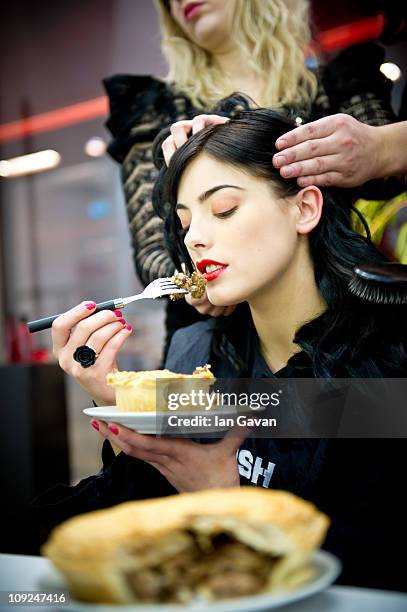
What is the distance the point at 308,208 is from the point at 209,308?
31 cm

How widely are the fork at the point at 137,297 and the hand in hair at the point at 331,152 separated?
338mm

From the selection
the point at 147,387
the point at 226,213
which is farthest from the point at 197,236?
the point at 147,387

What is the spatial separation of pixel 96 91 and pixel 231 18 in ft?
2.07

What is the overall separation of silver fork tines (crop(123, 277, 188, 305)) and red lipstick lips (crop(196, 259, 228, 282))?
3.6 inches

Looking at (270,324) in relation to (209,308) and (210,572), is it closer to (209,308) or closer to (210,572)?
(209,308)

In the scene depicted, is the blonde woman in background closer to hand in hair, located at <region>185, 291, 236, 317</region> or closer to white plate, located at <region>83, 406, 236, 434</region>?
hand in hair, located at <region>185, 291, 236, 317</region>

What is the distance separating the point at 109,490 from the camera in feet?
4.80

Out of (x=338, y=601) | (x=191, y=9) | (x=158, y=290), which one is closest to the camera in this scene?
(x=338, y=601)

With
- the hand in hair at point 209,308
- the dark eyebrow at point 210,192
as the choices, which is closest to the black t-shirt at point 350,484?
the hand in hair at point 209,308

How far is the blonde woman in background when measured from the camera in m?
1.61

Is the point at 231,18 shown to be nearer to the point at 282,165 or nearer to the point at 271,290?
the point at 282,165

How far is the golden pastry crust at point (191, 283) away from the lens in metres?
1.51

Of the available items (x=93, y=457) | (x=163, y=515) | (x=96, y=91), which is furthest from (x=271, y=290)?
(x=96, y=91)

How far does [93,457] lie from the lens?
1672mm
